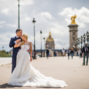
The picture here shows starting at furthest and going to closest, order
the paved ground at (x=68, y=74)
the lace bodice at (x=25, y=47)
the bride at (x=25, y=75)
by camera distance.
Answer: the lace bodice at (x=25, y=47), the paved ground at (x=68, y=74), the bride at (x=25, y=75)

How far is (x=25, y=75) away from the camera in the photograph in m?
7.34

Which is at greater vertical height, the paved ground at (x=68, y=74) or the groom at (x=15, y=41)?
the groom at (x=15, y=41)

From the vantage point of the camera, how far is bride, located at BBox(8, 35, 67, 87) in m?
7.06

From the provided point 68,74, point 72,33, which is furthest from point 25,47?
point 72,33

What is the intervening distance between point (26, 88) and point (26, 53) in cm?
146

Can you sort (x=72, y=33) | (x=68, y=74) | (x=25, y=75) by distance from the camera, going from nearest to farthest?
Result: (x=25, y=75) < (x=68, y=74) < (x=72, y=33)

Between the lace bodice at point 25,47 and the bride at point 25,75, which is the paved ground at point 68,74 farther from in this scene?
the lace bodice at point 25,47

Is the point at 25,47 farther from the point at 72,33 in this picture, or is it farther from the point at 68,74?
the point at 72,33

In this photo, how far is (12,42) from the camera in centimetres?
770

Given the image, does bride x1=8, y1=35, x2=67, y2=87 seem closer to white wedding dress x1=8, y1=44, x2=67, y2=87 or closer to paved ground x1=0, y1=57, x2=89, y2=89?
white wedding dress x1=8, y1=44, x2=67, y2=87


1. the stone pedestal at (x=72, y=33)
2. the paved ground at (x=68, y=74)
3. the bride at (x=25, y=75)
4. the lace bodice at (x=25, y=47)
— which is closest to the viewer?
the bride at (x=25, y=75)

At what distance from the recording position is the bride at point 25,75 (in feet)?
23.1

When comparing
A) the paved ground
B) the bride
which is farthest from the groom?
the paved ground

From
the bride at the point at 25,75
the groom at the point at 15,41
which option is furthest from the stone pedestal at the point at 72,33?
the bride at the point at 25,75
